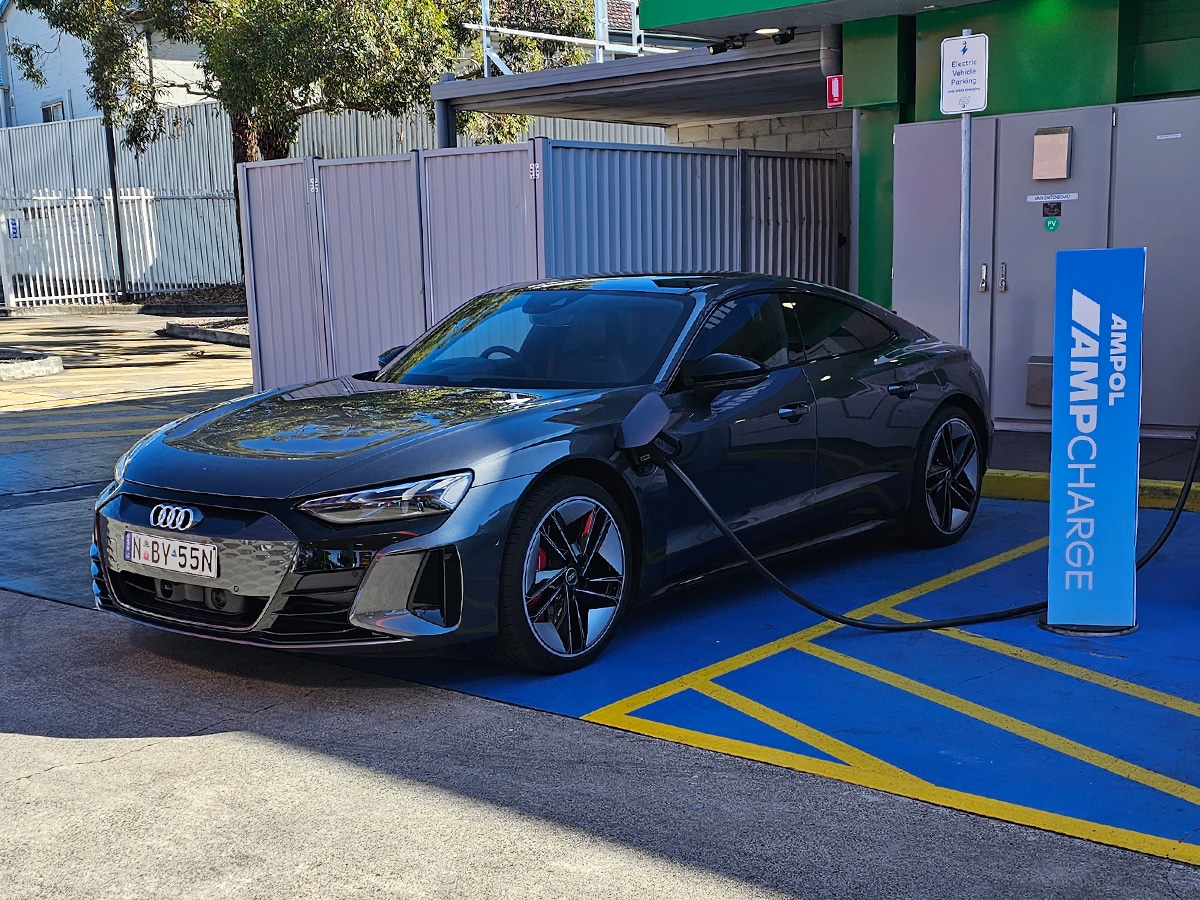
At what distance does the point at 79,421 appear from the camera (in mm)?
12961

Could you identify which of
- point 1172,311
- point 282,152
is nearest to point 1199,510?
point 1172,311

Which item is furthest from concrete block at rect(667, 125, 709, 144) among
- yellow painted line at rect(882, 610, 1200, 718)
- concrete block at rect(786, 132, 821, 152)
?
yellow painted line at rect(882, 610, 1200, 718)

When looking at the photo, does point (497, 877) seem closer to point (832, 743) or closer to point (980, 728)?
point (832, 743)

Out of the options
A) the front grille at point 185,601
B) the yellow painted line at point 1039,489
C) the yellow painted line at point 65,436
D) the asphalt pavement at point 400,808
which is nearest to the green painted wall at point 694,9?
the yellow painted line at point 1039,489

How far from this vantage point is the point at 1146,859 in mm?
3629

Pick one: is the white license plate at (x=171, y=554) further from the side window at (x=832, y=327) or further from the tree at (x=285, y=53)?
the tree at (x=285, y=53)

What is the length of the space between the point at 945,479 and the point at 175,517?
3958mm

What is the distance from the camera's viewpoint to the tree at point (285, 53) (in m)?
20.9

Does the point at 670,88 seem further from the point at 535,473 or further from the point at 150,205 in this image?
the point at 150,205

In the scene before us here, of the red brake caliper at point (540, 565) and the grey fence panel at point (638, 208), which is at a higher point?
the grey fence panel at point (638, 208)

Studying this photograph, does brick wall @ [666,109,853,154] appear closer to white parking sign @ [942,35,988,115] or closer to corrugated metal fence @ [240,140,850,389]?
corrugated metal fence @ [240,140,850,389]

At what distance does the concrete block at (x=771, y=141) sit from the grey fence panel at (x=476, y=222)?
5.55 meters

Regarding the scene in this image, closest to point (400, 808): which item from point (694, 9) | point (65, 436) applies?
point (694, 9)

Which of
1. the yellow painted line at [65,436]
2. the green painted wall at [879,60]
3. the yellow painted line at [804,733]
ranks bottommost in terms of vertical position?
the yellow painted line at [65,436]
